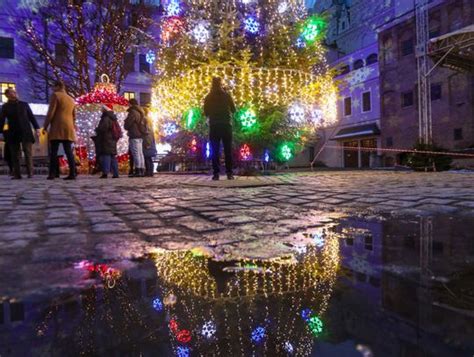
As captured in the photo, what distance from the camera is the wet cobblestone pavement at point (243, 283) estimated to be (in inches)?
42.8

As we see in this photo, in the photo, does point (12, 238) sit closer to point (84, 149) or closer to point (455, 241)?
point (455, 241)

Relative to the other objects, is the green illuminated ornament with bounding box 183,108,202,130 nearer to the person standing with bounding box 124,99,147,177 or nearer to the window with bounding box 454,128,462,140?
the person standing with bounding box 124,99,147,177

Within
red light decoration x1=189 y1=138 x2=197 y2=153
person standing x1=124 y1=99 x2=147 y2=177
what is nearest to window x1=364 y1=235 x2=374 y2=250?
person standing x1=124 y1=99 x2=147 y2=177

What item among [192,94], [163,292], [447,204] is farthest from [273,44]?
[163,292]

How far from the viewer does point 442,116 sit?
25.3 meters

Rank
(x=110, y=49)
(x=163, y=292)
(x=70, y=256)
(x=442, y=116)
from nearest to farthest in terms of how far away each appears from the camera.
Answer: (x=163, y=292) < (x=70, y=256) < (x=110, y=49) < (x=442, y=116)

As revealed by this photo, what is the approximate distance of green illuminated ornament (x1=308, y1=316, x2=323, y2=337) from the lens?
3.72 ft

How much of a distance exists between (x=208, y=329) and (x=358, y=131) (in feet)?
106

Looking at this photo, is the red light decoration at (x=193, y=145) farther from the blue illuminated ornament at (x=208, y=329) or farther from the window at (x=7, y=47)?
the window at (x=7, y=47)

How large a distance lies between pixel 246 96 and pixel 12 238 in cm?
983

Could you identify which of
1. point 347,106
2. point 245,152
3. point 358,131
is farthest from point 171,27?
point 347,106

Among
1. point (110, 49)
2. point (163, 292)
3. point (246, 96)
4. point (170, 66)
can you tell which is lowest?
point (163, 292)

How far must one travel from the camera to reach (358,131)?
1251 inches

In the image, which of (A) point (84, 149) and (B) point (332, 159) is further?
(B) point (332, 159)
